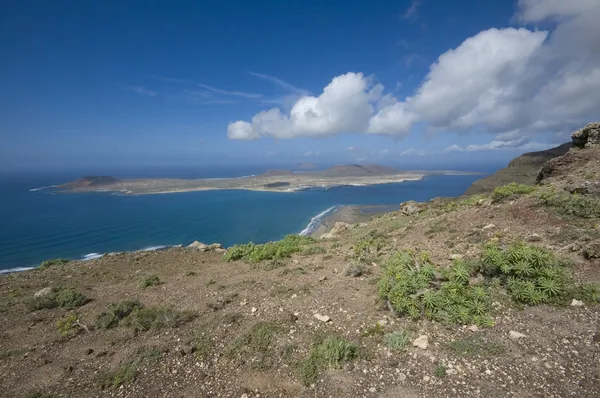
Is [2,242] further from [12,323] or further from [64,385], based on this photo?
[64,385]

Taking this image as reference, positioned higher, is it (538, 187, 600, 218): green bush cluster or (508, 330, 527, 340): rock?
(538, 187, 600, 218): green bush cluster

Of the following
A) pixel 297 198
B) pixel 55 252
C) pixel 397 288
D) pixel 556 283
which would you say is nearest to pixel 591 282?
pixel 556 283

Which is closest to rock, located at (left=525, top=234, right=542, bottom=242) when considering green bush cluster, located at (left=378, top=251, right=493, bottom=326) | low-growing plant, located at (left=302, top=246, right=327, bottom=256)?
green bush cluster, located at (left=378, top=251, right=493, bottom=326)

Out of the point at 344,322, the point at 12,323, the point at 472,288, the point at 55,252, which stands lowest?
the point at 55,252

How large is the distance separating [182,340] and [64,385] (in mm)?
2410

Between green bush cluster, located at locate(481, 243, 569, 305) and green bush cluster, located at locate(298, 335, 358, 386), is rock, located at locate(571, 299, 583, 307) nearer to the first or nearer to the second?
green bush cluster, located at locate(481, 243, 569, 305)

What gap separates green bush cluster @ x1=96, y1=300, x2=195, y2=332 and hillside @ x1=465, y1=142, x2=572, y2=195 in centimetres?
4128

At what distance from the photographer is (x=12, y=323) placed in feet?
30.0

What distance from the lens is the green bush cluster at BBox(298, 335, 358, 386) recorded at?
5.73m

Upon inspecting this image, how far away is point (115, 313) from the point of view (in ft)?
29.3

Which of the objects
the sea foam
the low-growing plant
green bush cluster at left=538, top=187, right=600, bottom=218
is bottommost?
the sea foam

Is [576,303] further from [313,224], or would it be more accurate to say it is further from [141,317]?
[313,224]

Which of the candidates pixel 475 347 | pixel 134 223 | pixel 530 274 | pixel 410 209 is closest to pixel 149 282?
pixel 475 347

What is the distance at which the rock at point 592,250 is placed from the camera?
316 inches
